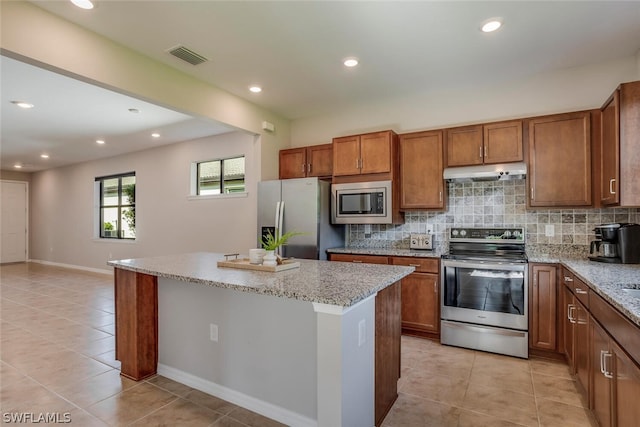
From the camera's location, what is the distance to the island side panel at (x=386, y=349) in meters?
1.93

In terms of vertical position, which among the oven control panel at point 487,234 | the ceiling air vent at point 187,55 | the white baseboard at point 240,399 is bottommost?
the white baseboard at point 240,399

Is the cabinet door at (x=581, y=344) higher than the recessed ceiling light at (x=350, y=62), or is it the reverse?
the recessed ceiling light at (x=350, y=62)

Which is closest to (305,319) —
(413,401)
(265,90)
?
(413,401)

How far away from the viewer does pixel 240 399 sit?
214cm

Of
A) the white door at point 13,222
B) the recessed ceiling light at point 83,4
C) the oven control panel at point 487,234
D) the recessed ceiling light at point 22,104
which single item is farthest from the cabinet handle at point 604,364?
the white door at point 13,222

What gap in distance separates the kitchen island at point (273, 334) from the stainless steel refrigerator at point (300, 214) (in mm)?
1222

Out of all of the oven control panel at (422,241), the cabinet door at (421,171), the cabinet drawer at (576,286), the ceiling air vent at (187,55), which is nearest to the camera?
the cabinet drawer at (576,286)

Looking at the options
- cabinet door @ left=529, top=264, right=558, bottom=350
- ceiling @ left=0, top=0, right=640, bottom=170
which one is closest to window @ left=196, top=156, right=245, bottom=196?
ceiling @ left=0, top=0, right=640, bottom=170

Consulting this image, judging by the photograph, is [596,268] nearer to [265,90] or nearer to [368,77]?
[368,77]

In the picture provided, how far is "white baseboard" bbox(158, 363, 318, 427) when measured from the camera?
6.32 ft

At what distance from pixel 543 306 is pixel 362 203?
1989 mm

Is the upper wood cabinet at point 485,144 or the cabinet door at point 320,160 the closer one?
the upper wood cabinet at point 485,144

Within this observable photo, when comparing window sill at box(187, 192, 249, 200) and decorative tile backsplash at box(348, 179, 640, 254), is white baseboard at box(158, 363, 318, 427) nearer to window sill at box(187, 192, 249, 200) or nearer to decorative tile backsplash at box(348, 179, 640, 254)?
decorative tile backsplash at box(348, 179, 640, 254)

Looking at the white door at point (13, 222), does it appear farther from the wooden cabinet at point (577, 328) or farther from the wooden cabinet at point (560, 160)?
the wooden cabinet at point (577, 328)
